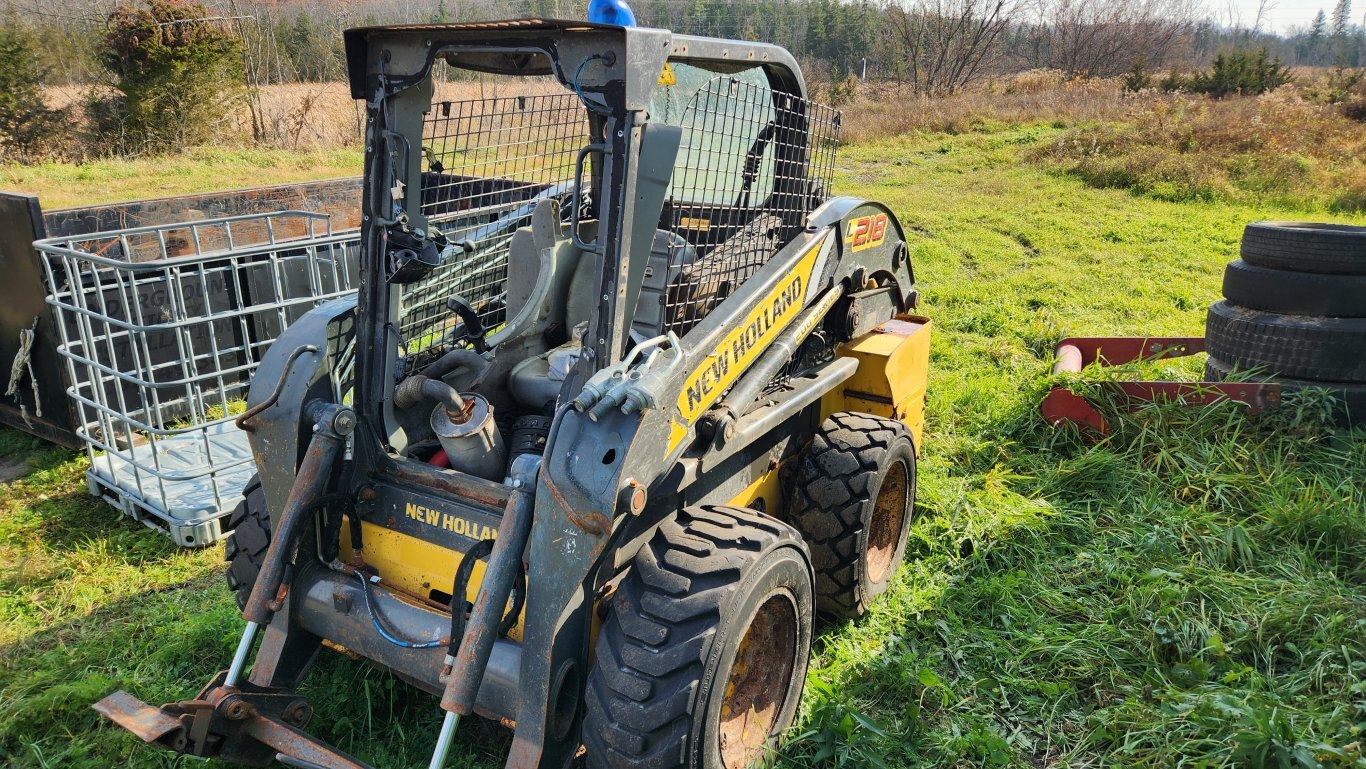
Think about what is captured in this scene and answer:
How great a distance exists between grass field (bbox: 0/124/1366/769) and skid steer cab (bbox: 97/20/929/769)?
38 centimetres

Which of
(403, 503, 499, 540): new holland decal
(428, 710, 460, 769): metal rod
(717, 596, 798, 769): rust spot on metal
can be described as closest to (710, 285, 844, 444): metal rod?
(717, 596, 798, 769): rust spot on metal

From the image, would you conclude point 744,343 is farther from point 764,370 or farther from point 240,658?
point 240,658

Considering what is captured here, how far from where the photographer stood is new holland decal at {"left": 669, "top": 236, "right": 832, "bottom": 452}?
2906mm

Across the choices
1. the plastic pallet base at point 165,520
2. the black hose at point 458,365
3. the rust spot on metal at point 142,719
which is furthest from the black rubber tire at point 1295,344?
the plastic pallet base at point 165,520

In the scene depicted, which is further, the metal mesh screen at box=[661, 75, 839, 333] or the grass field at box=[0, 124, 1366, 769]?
the metal mesh screen at box=[661, 75, 839, 333]

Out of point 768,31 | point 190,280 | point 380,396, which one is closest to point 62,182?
point 190,280

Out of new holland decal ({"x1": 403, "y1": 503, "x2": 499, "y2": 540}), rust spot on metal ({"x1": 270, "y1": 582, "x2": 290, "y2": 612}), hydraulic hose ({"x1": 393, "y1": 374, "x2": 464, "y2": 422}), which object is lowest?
rust spot on metal ({"x1": 270, "y1": 582, "x2": 290, "y2": 612})

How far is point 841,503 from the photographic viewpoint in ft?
12.4

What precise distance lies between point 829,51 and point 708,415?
1548 inches

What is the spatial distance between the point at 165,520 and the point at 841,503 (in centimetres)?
354

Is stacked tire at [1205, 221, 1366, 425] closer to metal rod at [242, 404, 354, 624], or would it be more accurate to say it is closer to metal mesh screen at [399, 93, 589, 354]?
metal mesh screen at [399, 93, 589, 354]

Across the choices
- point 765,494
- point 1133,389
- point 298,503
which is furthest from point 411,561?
point 1133,389

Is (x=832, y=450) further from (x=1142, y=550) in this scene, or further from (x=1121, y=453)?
(x=1121, y=453)

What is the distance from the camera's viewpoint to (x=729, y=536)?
284 cm
